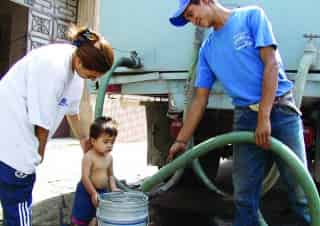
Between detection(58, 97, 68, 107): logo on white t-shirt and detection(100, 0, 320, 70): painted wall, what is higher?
detection(100, 0, 320, 70): painted wall

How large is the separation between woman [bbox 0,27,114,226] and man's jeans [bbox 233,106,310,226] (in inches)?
38.0

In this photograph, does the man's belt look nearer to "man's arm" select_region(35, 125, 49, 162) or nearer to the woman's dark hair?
the woman's dark hair

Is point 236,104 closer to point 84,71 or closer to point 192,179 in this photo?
point 84,71

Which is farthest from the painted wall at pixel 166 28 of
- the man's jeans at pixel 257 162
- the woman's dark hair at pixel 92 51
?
the woman's dark hair at pixel 92 51

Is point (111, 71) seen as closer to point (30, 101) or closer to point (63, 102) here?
point (63, 102)

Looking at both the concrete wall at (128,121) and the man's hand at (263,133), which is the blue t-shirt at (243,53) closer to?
the man's hand at (263,133)

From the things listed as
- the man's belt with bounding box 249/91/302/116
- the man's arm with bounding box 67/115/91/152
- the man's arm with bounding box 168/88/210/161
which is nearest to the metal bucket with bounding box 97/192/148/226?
the man's arm with bounding box 168/88/210/161

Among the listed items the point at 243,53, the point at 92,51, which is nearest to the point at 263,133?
the point at 243,53

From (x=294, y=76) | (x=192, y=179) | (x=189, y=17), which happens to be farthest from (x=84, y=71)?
(x=192, y=179)

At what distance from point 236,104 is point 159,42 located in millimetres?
1342

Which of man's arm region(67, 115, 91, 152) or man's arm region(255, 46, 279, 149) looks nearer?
man's arm region(255, 46, 279, 149)

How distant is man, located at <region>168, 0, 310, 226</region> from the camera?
2443 mm

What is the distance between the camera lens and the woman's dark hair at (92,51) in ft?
7.63

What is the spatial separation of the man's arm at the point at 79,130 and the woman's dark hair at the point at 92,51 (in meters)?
0.59
